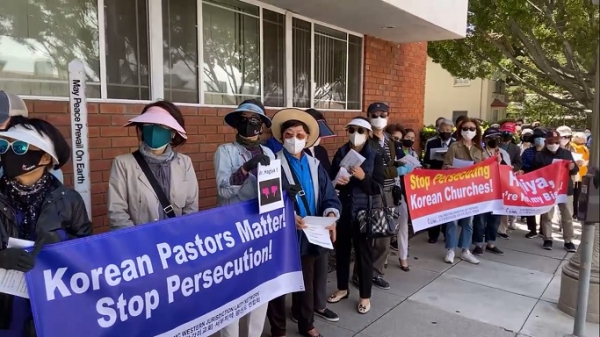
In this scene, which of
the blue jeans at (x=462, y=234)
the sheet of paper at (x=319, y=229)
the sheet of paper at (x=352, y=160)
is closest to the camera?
the sheet of paper at (x=319, y=229)

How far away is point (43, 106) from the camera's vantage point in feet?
11.4

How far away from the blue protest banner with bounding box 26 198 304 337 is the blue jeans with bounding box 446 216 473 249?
3103mm

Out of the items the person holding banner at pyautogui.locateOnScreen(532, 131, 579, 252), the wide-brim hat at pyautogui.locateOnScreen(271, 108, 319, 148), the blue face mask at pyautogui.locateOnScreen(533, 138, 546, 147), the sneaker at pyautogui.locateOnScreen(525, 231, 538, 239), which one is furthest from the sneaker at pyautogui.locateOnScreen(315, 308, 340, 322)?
the sneaker at pyautogui.locateOnScreen(525, 231, 538, 239)

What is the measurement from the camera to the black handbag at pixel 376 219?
153 inches

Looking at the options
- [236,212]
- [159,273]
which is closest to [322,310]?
[236,212]

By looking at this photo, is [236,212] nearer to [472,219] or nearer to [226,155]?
[226,155]

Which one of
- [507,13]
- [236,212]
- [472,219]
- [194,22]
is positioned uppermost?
[507,13]

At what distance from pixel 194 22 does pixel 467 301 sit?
13.2 feet

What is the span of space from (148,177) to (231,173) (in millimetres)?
567

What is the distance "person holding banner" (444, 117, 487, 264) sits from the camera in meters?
5.55

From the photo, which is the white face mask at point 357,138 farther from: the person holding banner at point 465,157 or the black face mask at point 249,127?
the person holding banner at point 465,157

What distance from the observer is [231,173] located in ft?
9.88

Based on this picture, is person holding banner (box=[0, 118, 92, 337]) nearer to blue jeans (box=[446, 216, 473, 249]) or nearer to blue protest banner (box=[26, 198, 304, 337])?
blue protest banner (box=[26, 198, 304, 337])

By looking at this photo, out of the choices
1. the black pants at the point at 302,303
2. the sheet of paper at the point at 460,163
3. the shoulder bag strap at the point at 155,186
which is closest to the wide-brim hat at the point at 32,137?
the shoulder bag strap at the point at 155,186
